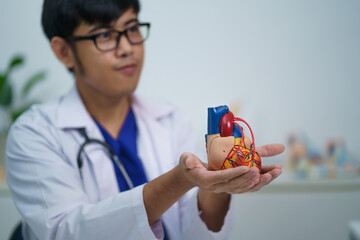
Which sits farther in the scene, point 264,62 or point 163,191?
point 264,62

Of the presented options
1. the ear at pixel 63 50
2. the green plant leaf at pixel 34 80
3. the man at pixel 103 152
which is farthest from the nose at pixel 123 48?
the green plant leaf at pixel 34 80

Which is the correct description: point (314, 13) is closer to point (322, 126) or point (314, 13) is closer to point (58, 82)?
point (322, 126)

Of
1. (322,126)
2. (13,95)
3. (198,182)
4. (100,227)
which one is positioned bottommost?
(322,126)

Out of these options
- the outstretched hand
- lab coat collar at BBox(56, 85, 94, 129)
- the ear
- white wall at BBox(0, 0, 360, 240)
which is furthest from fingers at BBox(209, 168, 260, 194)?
white wall at BBox(0, 0, 360, 240)

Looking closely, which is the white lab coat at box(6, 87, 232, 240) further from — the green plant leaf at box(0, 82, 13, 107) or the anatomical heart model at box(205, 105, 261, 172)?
the green plant leaf at box(0, 82, 13, 107)

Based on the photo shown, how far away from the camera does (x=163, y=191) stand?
2.52 feet

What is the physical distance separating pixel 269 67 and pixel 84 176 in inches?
43.0

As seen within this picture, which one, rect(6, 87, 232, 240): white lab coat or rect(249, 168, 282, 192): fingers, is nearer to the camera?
rect(249, 168, 282, 192): fingers

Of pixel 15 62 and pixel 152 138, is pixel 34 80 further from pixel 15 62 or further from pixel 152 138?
pixel 152 138

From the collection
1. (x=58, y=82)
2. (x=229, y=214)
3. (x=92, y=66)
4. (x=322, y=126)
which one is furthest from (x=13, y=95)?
(x=322, y=126)

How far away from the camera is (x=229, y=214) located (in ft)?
2.97

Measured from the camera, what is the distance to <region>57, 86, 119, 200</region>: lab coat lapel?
1.00 metres

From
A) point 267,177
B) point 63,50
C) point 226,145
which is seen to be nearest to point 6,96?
point 63,50

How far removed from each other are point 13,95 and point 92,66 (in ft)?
3.61
